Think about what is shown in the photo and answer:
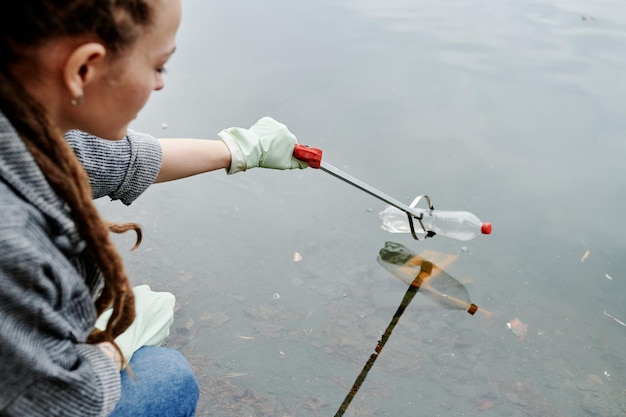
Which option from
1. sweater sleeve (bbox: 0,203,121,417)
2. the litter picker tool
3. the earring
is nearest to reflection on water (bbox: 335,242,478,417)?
the litter picker tool

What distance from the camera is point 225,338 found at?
2.39 m

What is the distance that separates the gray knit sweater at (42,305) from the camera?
1084 millimetres

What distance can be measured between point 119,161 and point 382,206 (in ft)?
5.09

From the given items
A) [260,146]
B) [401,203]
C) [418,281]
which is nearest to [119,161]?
[260,146]

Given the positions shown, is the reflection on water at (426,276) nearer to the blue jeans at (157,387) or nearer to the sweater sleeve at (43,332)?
the blue jeans at (157,387)

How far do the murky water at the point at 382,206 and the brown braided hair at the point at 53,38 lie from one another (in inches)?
45.6

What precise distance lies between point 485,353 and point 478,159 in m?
1.34

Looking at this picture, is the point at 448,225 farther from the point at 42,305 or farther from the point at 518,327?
the point at 42,305

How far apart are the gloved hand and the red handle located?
0.02 metres

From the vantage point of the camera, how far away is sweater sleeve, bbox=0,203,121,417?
1080mm

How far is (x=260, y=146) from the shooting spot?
2.24m

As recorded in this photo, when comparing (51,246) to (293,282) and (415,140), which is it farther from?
(415,140)

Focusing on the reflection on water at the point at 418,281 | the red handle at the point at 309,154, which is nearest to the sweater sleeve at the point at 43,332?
the red handle at the point at 309,154

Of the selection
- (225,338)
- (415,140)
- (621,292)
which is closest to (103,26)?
(225,338)
